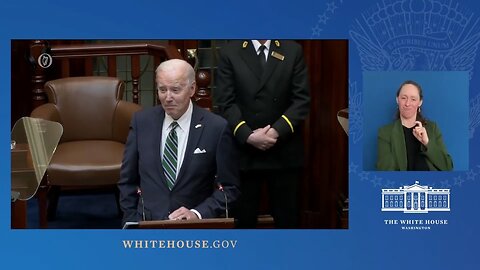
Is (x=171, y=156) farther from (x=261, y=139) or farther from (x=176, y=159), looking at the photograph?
(x=261, y=139)

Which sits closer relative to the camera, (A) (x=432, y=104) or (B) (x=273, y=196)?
(A) (x=432, y=104)

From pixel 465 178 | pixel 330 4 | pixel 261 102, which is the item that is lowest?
pixel 465 178

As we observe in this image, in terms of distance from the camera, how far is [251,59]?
2.61 m

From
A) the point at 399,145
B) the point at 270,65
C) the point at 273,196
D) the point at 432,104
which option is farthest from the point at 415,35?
the point at 273,196

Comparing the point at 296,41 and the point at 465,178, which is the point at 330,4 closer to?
the point at 296,41

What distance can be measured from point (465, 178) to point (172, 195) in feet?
2.51

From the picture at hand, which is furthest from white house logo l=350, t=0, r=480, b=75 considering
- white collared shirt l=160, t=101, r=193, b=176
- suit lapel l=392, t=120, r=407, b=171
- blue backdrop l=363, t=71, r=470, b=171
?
white collared shirt l=160, t=101, r=193, b=176

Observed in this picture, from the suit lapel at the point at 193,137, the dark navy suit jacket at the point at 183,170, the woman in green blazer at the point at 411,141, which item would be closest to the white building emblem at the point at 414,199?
the woman in green blazer at the point at 411,141

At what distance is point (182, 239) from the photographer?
8.52ft

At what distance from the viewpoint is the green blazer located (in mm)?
2561

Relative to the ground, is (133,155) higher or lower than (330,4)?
lower

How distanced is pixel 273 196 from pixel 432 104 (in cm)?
49

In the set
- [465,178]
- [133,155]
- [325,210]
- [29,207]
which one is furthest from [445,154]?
[29,207]

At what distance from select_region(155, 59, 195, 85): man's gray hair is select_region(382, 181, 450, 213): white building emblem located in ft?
1.92
